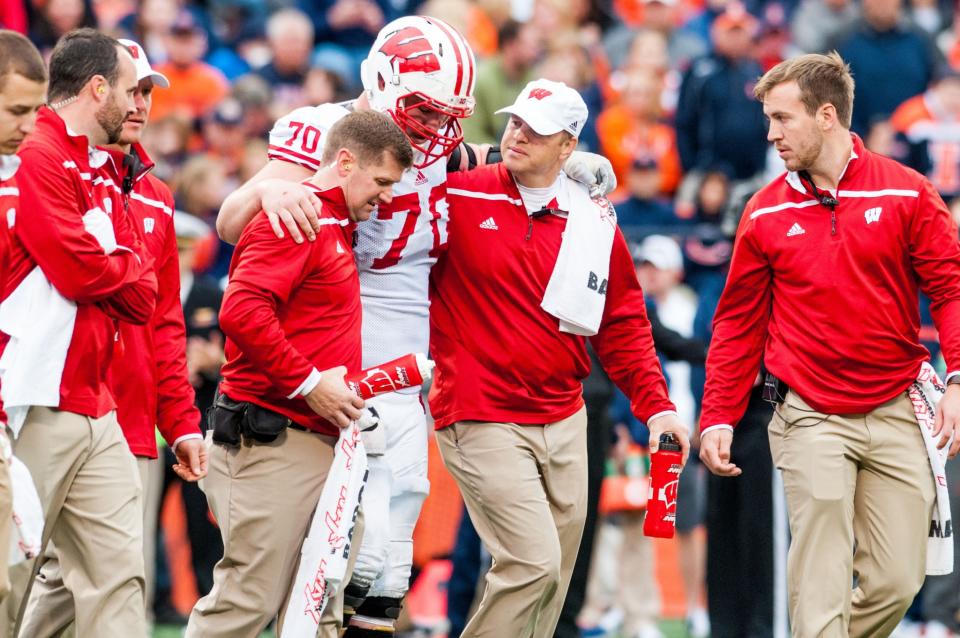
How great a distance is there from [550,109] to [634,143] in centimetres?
690

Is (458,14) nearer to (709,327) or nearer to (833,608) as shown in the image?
(709,327)

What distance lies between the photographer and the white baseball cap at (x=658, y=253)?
1016cm

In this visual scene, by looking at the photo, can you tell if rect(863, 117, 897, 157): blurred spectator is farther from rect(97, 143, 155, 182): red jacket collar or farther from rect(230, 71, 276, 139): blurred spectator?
rect(97, 143, 155, 182): red jacket collar

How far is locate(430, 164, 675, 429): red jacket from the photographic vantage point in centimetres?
673

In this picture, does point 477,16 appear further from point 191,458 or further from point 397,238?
point 191,458

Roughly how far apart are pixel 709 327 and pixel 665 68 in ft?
16.6

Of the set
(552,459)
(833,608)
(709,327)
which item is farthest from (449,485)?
(833,608)

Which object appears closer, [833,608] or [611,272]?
[833,608]

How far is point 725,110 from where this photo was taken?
1308cm

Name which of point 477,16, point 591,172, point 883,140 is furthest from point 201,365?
point 477,16

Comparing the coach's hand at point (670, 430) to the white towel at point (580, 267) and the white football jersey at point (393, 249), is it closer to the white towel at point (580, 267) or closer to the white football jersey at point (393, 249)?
the white towel at point (580, 267)

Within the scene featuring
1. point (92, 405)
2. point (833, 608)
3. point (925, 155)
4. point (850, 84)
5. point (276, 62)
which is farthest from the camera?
point (276, 62)

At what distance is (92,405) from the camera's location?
5754 millimetres

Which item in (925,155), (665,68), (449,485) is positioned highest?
(665,68)
